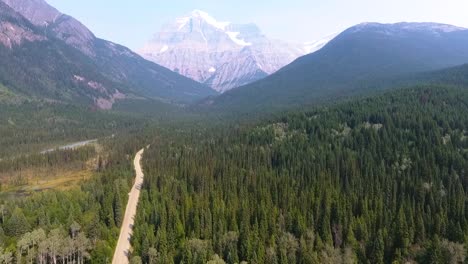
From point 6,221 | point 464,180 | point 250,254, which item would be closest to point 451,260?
point 250,254

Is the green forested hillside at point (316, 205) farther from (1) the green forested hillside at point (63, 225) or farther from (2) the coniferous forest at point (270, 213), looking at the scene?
(1) the green forested hillside at point (63, 225)

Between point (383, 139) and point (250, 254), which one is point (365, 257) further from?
point (383, 139)

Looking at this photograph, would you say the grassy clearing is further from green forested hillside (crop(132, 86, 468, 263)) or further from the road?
green forested hillside (crop(132, 86, 468, 263))

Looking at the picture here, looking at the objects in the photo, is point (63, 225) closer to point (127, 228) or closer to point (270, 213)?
point (127, 228)

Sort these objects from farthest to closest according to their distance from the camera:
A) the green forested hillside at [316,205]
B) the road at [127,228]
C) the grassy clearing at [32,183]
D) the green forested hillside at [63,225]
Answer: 1. the grassy clearing at [32,183]
2. the road at [127,228]
3. the green forested hillside at [316,205]
4. the green forested hillside at [63,225]

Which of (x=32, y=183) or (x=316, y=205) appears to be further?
(x=32, y=183)

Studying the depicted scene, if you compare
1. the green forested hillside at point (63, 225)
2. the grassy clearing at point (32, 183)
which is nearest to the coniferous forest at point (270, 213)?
the green forested hillside at point (63, 225)

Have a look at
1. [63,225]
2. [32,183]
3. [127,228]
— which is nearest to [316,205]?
[127,228]

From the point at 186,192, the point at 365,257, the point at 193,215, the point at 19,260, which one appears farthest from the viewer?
the point at 186,192
